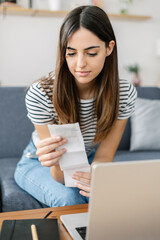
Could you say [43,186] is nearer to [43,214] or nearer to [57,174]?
[57,174]

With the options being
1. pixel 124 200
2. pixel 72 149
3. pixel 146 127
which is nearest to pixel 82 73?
pixel 72 149

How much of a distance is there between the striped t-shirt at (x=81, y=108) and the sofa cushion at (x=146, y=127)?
2.72 feet

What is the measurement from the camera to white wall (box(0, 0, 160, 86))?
11.5 feet

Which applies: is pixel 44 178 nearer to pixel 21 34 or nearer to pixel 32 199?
pixel 32 199

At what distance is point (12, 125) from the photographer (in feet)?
6.99

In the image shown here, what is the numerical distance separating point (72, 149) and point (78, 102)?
364mm

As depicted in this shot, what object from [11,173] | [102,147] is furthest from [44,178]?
[11,173]

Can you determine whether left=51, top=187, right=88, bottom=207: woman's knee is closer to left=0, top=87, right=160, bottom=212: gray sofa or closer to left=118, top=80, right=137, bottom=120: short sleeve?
left=118, top=80, right=137, bottom=120: short sleeve

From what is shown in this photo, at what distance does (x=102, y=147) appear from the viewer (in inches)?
57.7

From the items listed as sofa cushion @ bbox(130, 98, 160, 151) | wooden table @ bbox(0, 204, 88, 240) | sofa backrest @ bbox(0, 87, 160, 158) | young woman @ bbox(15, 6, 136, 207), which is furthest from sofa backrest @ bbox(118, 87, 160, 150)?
wooden table @ bbox(0, 204, 88, 240)

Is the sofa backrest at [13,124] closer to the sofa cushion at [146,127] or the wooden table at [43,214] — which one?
the sofa cushion at [146,127]

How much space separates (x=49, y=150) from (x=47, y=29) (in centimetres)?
276

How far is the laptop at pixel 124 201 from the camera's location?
65cm

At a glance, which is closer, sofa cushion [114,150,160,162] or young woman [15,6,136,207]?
young woman [15,6,136,207]
